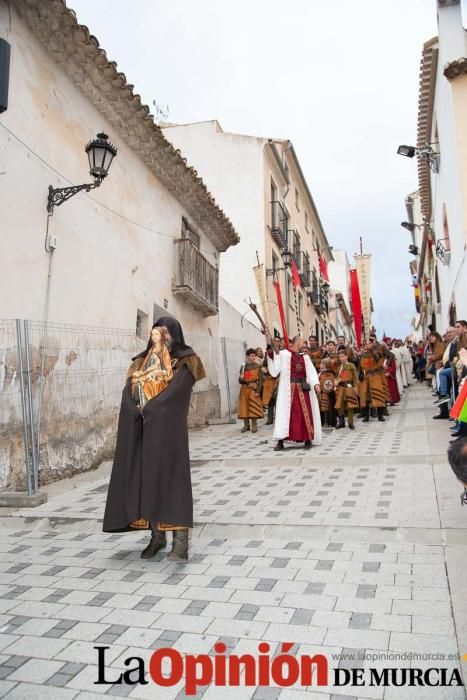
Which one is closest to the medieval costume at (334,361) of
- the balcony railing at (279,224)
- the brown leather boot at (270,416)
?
the brown leather boot at (270,416)

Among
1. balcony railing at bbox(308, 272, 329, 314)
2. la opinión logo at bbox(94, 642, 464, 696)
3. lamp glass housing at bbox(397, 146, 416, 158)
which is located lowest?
la opinión logo at bbox(94, 642, 464, 696)

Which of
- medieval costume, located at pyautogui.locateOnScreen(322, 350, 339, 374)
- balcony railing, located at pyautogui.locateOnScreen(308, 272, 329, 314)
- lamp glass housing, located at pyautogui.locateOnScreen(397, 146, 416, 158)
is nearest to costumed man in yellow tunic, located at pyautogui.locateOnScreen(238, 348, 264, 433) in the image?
medieval costume, located at pyautogui.locateOnScreen(322, 350, 339, 374)

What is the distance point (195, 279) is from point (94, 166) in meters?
5.55

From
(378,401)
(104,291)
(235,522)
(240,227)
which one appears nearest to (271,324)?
(240,227)

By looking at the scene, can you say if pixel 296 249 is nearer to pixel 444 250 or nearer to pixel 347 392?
pixel 444 250

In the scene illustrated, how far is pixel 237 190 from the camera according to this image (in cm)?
1811

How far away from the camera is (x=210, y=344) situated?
12.7 metres

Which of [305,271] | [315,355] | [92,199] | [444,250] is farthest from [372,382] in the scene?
[305,271]

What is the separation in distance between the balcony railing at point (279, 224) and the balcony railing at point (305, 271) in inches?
163

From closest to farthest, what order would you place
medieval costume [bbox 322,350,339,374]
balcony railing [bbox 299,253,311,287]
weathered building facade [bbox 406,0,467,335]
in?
weathered building facade [bbox 406,0,467,335] < medieval costume [bbox 322,350,339,374] < balcony railing [bbox 299,253,311,287]

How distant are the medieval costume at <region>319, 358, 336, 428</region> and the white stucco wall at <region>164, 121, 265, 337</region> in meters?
6.98

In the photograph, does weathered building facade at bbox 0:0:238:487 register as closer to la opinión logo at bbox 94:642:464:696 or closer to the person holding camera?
the person holding camera

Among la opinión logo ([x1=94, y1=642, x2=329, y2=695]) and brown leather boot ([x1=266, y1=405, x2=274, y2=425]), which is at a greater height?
brown leather boot ([x1=266, y1=405, x2=274, y2=425])

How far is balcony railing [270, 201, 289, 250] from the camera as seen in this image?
19.0 metres
